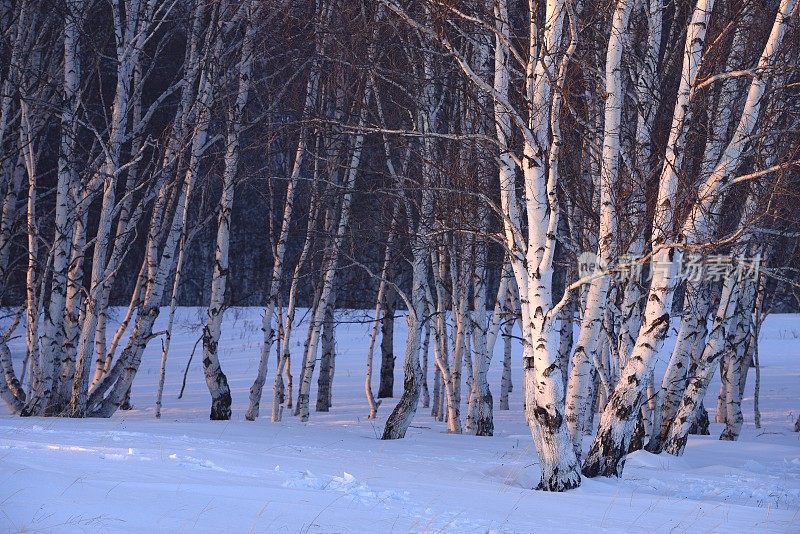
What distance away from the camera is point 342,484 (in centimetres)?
629

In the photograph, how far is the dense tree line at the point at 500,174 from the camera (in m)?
7.80

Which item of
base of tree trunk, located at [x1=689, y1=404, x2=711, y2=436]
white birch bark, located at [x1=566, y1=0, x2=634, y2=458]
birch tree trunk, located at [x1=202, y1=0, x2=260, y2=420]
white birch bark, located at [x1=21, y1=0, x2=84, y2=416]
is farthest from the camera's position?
base of tree trunk, located at [x1=689, y1=404, x2=711, y2=436]

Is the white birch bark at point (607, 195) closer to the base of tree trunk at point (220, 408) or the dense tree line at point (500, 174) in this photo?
the dense tree line at point (500, 174)

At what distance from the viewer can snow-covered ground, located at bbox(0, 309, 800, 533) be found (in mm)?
4809

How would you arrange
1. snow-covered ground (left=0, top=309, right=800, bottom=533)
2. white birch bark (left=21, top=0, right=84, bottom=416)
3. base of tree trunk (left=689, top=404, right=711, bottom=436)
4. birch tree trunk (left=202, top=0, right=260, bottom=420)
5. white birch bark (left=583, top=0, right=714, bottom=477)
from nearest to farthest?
snow-covered ground (left=0, top=309, right=800, bottom=533), white birch bark (left=583, top=0, right=714, bottom=477), white birch bark (left=21, top=0, right=84, bottom=416), birch tree trunk (left=202, top=0, right=260, bottom=420), base of tree trunk (left=689, top=404, right=711, bottom=436)

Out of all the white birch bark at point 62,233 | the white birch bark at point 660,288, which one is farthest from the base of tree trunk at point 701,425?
the white birch bark at point 62,233

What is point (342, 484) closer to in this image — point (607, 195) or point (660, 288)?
point (660, 288)

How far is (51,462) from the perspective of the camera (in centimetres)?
577

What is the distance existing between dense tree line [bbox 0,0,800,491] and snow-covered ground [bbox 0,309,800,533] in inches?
31.2

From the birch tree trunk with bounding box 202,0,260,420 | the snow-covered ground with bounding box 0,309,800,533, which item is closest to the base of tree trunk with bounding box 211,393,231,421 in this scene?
the birch tree trunk with bounding box 202,0,260,420

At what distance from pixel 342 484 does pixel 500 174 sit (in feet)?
11.2

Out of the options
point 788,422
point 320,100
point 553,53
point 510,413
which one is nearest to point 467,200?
point 553,53

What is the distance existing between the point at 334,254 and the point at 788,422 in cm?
1051

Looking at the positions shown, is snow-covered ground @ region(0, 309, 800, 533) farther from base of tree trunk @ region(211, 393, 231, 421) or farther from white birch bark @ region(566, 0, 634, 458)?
base of tree trunk @ region(211, 393, 231, 421)
